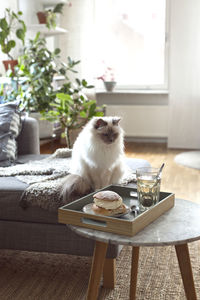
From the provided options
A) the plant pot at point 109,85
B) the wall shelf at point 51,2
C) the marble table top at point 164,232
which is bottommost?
the marble table top at point 164,232

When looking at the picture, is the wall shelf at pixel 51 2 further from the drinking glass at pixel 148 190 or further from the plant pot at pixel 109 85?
the drinking glass at pixel 148 190

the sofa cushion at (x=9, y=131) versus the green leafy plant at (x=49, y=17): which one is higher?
the green leafy plant at (x=49, y=17)

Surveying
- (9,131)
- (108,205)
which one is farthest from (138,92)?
(108,205)

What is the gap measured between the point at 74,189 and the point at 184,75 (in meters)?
3.76

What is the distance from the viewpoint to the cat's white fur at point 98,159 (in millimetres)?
2023

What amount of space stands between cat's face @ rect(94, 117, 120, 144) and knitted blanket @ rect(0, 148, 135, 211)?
0.92ft

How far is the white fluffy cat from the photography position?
6.54ft

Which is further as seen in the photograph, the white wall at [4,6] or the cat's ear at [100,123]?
the white wall at [4,6]

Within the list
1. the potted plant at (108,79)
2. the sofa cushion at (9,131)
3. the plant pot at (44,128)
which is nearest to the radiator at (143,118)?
the potted plant at (108,79)

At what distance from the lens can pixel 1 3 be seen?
4602 millimetres

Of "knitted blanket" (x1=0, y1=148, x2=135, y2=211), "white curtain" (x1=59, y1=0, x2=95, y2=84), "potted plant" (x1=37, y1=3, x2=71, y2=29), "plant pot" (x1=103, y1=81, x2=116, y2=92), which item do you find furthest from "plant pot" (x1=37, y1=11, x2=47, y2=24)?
"knitted blanket" (x1=0, y1=148, x2=135, y2=211)

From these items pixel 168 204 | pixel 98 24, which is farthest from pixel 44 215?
pixel 98 24

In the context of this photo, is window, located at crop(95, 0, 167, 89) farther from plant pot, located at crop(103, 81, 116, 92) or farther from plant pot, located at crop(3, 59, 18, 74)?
plant pot, located at crop(3, 59, 18, 74)

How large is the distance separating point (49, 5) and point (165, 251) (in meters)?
4.14
